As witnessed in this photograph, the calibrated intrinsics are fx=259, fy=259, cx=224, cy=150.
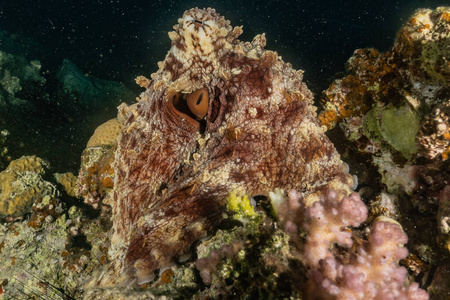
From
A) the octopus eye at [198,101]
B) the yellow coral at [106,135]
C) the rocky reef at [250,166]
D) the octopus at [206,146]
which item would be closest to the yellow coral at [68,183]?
the yellow coral at [106,135]

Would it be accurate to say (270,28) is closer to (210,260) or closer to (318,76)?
(318,76)

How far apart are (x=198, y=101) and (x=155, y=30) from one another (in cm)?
1703

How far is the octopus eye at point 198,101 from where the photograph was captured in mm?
2670

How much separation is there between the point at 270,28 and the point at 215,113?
5159mm

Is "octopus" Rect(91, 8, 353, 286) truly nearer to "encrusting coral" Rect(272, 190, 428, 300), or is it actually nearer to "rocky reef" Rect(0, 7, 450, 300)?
"rocky reef" Rect(0, 7, 450, 300)

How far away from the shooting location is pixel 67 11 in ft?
83.9

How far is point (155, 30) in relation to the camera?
17.3 metres

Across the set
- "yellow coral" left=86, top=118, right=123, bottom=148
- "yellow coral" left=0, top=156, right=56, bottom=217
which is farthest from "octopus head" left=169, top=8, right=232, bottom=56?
"yellow coral" left=0, top=156, right=56, bottom=217

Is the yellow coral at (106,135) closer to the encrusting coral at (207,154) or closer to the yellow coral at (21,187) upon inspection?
the yellow coral at (21,187)

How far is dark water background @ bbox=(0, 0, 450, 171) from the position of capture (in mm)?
4973

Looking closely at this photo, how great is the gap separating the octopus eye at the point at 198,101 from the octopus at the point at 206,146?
0.03ft

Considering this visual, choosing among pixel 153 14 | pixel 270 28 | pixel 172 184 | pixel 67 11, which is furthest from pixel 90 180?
pixel 67 11

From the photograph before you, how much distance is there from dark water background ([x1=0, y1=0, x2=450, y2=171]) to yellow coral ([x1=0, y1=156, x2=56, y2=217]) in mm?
1606

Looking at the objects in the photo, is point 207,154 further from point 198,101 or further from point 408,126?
point 408,126
